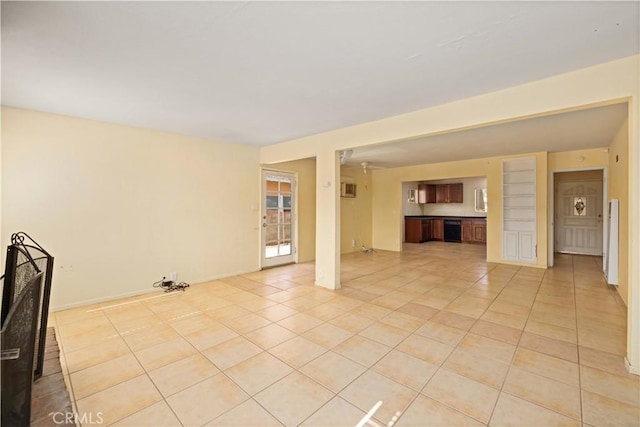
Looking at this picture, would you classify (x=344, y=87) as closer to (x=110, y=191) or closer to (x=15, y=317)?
(x=15, y=317)

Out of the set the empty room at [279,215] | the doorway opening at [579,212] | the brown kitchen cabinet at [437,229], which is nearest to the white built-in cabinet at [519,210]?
the empty room at [279,215]

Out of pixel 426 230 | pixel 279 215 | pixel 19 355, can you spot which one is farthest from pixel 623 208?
pixel 426 230

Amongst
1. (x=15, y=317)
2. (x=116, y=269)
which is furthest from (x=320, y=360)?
(x=116, y=269)

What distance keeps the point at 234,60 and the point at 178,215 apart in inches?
118

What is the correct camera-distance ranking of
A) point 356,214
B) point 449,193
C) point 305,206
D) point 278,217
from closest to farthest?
point 278,217 → point 305,206 → point 356,214 → point 449,193

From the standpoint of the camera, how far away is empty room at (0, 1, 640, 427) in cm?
172

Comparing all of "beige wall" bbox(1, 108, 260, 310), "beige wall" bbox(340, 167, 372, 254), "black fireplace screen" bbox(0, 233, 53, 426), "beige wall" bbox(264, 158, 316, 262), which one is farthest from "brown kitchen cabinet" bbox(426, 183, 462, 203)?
"black fireplace screen" bbox(0, 233, 53, 426)

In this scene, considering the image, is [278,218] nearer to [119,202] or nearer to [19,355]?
[119,202]

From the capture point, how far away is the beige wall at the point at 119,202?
129 inches

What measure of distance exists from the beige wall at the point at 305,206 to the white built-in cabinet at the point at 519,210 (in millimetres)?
4254

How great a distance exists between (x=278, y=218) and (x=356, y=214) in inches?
106

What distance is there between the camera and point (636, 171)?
6.86 ft

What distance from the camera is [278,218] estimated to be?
5.95 metres

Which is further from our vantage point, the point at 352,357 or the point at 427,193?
the point at 427,193
